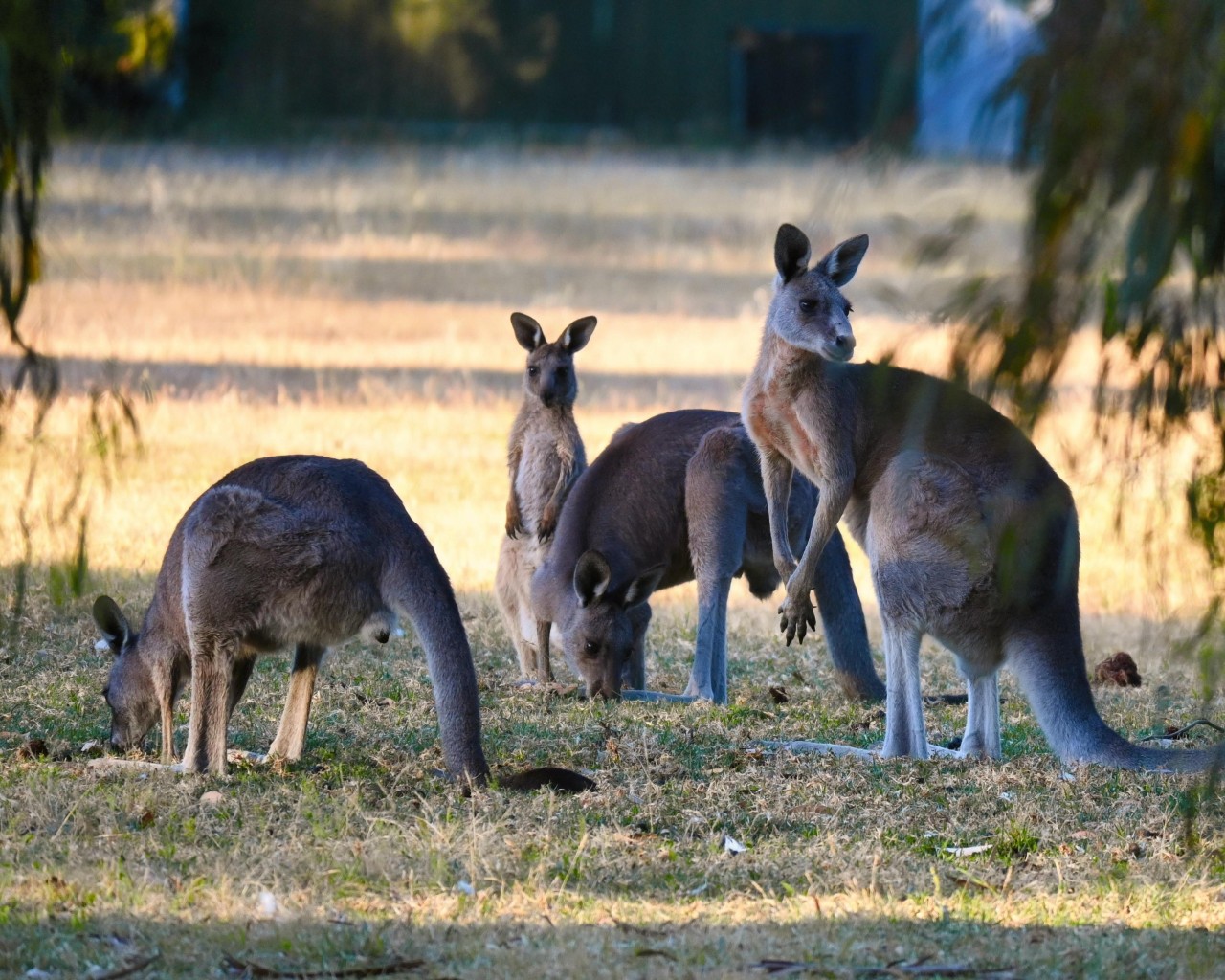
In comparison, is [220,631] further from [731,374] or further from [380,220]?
[380,220]

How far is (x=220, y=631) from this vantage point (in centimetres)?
486

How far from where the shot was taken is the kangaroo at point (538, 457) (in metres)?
7.21

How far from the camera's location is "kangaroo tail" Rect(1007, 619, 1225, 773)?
16.8 ft

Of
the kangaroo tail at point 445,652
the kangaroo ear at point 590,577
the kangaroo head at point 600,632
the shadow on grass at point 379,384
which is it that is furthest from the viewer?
the shadow on grass at point 379,384

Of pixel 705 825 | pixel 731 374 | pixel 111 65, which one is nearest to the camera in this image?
pixel 111 65

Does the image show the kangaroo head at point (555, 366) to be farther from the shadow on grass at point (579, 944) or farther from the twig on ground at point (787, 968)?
the twig on ground at point (787, 968)

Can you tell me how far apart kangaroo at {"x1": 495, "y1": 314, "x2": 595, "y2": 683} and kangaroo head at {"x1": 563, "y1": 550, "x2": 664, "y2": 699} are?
2.33ft

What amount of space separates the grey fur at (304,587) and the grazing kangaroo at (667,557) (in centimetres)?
145

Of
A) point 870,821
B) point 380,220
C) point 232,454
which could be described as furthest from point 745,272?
point 870,821

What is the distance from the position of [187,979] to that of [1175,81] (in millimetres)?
2438

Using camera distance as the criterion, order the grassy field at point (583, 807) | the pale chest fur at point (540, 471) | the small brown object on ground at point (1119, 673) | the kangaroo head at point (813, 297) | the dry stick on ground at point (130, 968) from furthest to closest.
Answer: the pale chest fur at point (540, 471) → the small brown object on ground at point (1119, 673) → the kangaroo head at point (813, 297) → the grassy field at point (583, 807) → the dry stick on ground at point (130, 968)

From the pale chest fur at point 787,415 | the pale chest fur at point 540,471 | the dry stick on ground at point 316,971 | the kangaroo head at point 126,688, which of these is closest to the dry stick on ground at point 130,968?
the dry stick on ground at point 316,971

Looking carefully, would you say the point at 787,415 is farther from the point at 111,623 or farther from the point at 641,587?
the point at 111,623

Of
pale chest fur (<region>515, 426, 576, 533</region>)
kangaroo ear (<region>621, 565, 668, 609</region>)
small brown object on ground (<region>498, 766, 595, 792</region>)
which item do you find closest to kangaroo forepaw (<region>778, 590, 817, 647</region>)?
kangaroo ear (<region>621, 565, 668, 609</region>)
